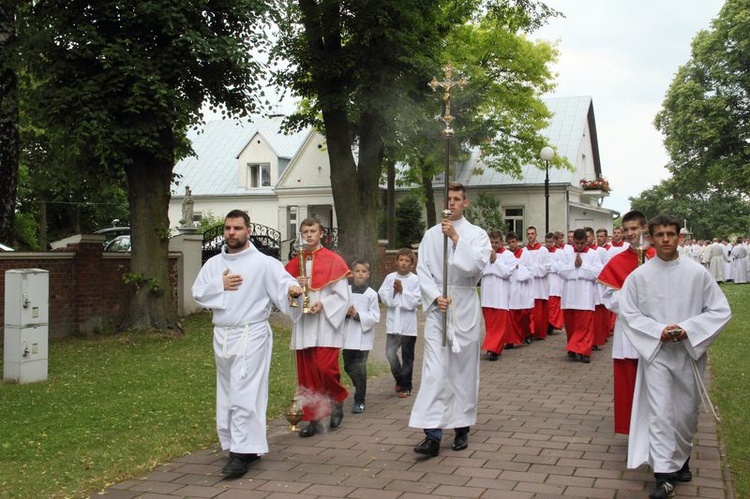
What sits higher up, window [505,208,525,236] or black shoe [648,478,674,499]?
window [505,208,525,236]

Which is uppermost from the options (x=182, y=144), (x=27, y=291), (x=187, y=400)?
(x=182, y=144)

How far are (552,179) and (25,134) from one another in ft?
100

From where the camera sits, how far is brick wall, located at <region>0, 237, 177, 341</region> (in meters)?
15.7

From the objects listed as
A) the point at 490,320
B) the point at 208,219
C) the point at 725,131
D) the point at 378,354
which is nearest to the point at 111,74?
the point at 378,354

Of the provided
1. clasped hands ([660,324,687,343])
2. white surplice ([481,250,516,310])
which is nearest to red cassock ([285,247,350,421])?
clasped hands ([660,324,687,343])

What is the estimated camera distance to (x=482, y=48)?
34000 mm

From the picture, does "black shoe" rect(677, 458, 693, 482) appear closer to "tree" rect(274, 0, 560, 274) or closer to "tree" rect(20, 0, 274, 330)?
"tree" rect(20, 0, 274, 330)

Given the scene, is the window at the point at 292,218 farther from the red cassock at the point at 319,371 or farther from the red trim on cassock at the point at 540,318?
the red cassock at the point at 319,371

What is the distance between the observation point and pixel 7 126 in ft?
54.9

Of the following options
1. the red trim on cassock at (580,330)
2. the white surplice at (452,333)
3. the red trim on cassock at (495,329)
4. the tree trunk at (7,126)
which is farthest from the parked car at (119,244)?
the white surplice at (452,333)

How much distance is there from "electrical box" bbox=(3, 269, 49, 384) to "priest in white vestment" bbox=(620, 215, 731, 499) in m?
7.72

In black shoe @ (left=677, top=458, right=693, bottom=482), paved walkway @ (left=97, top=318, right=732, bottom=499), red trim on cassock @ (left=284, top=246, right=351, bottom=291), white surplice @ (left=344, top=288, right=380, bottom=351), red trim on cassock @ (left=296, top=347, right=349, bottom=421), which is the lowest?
paved walkway @ (left=97, top=318, right=732, bottom=499)

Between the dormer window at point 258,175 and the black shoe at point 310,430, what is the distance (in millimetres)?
44055

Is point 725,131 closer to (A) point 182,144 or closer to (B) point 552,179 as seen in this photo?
(B) point 552,179
